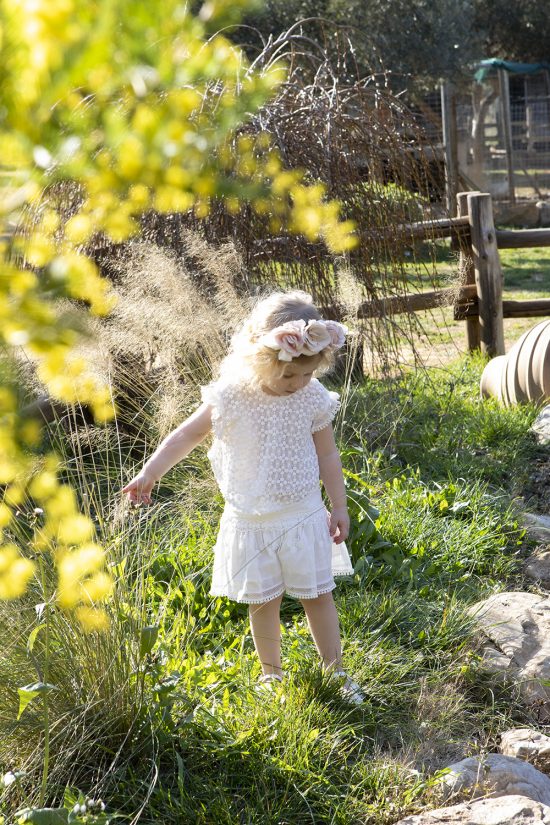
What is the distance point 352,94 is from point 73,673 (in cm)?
375

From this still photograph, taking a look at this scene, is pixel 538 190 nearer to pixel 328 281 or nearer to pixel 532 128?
pixel 532 128

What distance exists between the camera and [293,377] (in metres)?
2.51

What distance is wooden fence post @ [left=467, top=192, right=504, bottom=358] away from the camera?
6594 mm

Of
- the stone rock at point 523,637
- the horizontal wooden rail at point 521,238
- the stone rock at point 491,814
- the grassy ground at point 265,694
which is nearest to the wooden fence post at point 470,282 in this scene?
the horizontal wooden rail at point 521,238

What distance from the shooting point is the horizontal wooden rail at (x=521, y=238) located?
700 centimetres

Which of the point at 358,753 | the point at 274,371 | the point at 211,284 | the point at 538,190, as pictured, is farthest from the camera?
the point at 538,190

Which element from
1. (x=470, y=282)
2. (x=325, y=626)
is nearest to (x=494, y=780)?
(x=325, y=626)

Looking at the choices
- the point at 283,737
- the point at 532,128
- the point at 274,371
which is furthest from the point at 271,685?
the point at 532,128

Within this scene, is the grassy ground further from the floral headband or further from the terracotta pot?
the terracotta pot

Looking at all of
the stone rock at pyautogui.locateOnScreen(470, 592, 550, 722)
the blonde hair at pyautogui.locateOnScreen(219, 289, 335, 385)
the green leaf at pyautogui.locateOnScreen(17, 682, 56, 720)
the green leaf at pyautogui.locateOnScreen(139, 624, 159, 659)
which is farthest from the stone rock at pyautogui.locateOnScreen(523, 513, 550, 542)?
the green leaf at pyautogui.locateOnScreen(17, 682, 56, 720)

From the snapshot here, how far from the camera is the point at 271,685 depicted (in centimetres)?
247

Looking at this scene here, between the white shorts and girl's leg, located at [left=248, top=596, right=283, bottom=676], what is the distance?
40 mm

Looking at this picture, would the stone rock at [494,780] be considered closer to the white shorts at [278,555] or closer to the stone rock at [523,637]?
the stone rock at [523,637]

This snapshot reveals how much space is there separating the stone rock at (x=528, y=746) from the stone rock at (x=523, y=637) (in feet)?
0.67
